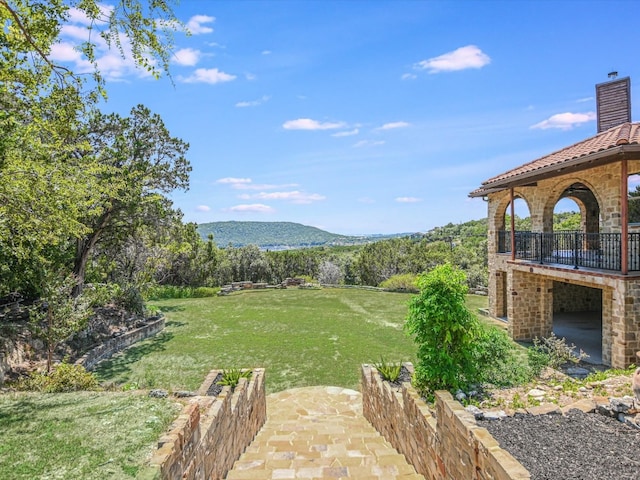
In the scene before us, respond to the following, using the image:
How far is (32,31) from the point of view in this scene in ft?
18.8

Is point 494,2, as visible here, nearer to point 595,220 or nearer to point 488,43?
point 488,43

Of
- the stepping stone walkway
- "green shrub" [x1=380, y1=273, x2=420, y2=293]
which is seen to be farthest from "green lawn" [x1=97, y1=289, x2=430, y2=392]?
"green shrub" [x1=380, y1=273, x2=420, y2=293]

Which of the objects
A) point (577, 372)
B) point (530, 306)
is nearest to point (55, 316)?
point (577, 372)

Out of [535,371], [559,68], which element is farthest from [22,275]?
[559,68]

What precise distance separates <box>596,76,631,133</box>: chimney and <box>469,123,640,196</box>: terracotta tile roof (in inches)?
53.2

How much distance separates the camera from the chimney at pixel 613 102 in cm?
1259

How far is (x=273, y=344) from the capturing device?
1238cm

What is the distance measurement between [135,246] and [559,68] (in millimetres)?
18628

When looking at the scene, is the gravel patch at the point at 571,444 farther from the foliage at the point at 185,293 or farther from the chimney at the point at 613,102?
the foliage at the point at 185,293

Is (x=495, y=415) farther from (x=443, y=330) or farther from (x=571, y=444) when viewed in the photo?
(x=443, y=330)

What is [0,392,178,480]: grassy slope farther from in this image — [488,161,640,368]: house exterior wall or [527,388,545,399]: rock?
[488,161,640,368]: house exterior wall

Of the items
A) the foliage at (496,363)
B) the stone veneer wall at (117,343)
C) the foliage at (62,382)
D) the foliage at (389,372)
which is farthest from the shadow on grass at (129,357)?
the foliage at (496,363)

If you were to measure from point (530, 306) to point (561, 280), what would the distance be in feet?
7.70

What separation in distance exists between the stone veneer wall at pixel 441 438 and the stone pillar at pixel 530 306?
7.19 meters
